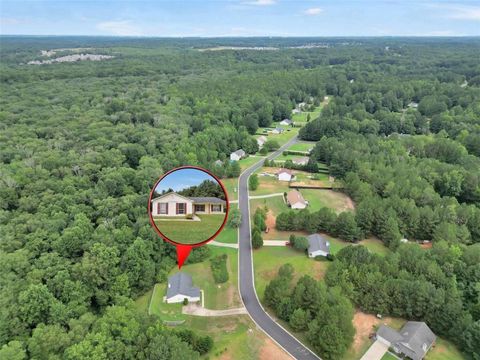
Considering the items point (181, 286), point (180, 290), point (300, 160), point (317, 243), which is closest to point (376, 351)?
point (317, 243)

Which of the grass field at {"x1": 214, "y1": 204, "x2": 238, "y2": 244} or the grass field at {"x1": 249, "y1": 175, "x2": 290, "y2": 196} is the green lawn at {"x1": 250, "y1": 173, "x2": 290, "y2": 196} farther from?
the grass field at {"x1": 214, "y1": 204, "x2": 238, "y2": 244}

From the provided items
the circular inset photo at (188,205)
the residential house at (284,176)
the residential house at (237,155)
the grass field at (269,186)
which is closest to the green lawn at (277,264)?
the grass field at (269,186)

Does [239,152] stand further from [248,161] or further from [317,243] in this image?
[317,243]

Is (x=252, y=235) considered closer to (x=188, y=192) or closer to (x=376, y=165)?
(x=376, y=165)

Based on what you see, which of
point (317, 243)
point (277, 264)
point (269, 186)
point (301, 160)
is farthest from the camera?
point (301, 160)

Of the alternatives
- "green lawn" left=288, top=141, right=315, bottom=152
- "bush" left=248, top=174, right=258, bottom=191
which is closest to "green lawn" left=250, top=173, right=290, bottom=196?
"bush" left=248, top=174, right=258, bottom=191

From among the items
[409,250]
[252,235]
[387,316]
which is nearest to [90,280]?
[252,235]
